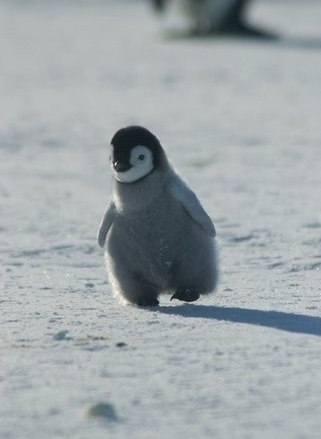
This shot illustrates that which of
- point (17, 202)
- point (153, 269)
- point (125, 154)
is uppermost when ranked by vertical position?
point (125, 154)

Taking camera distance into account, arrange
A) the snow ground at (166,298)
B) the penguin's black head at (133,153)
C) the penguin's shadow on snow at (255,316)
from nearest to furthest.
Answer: the snow ground at (166,298) → the penguin's shadow on snow at (255,316) → the penguin's black head at (133,153)

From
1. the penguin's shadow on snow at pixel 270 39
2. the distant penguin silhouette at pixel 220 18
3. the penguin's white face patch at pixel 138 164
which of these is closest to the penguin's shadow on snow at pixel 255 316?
the penguin's white face patch at pixel 138 164

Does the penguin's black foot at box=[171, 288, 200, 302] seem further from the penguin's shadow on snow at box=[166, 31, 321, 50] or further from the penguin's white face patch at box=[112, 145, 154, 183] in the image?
the penguin's shadow on snow at box=[166, 31, 321, 50]

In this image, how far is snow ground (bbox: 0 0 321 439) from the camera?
326 cm

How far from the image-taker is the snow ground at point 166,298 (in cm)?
326

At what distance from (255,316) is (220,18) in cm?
1505

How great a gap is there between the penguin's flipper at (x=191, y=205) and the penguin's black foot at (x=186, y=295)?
214mm

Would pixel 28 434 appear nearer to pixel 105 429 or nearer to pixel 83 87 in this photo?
pixel 105 429

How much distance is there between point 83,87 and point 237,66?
2.05 m

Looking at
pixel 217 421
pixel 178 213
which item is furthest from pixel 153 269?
pixel 217 421

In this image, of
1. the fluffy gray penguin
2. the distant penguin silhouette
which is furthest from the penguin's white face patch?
the distant penguin silhouette

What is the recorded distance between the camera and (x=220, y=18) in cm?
1898

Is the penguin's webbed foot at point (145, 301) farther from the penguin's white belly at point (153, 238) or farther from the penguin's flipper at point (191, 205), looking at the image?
the penguin's flipper at point (191, 205)

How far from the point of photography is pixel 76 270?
539 cm
